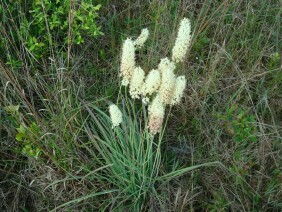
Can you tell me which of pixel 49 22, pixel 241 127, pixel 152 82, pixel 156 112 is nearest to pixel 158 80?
pixel 152 82

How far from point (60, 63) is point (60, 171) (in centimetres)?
64

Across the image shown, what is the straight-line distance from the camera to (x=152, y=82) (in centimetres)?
153

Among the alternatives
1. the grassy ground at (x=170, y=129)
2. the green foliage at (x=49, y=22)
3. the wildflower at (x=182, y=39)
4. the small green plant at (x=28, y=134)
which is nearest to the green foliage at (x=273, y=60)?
the grassy ground at (x=170, y=129)

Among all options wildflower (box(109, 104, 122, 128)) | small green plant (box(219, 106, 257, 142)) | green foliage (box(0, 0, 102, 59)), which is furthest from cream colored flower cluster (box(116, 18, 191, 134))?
green foliage (box(0, 0, 102, 59))

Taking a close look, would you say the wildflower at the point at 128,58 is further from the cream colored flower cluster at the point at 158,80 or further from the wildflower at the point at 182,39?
the wildflower at the point at 182,39

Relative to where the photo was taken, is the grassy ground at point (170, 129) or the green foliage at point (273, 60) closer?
the grassy ground at point (170, 129)

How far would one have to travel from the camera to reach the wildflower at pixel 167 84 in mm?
1490

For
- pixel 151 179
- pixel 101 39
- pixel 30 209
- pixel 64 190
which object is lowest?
pixel 30 209

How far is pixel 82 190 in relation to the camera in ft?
6.33

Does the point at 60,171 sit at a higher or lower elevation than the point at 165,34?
lower

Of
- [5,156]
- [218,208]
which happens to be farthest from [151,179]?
[5,156]

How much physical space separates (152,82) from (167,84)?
0.22 ft

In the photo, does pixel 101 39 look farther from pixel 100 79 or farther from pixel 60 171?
pixel 60 171

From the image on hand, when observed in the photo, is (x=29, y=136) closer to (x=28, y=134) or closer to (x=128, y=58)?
(x=28, y=134)
